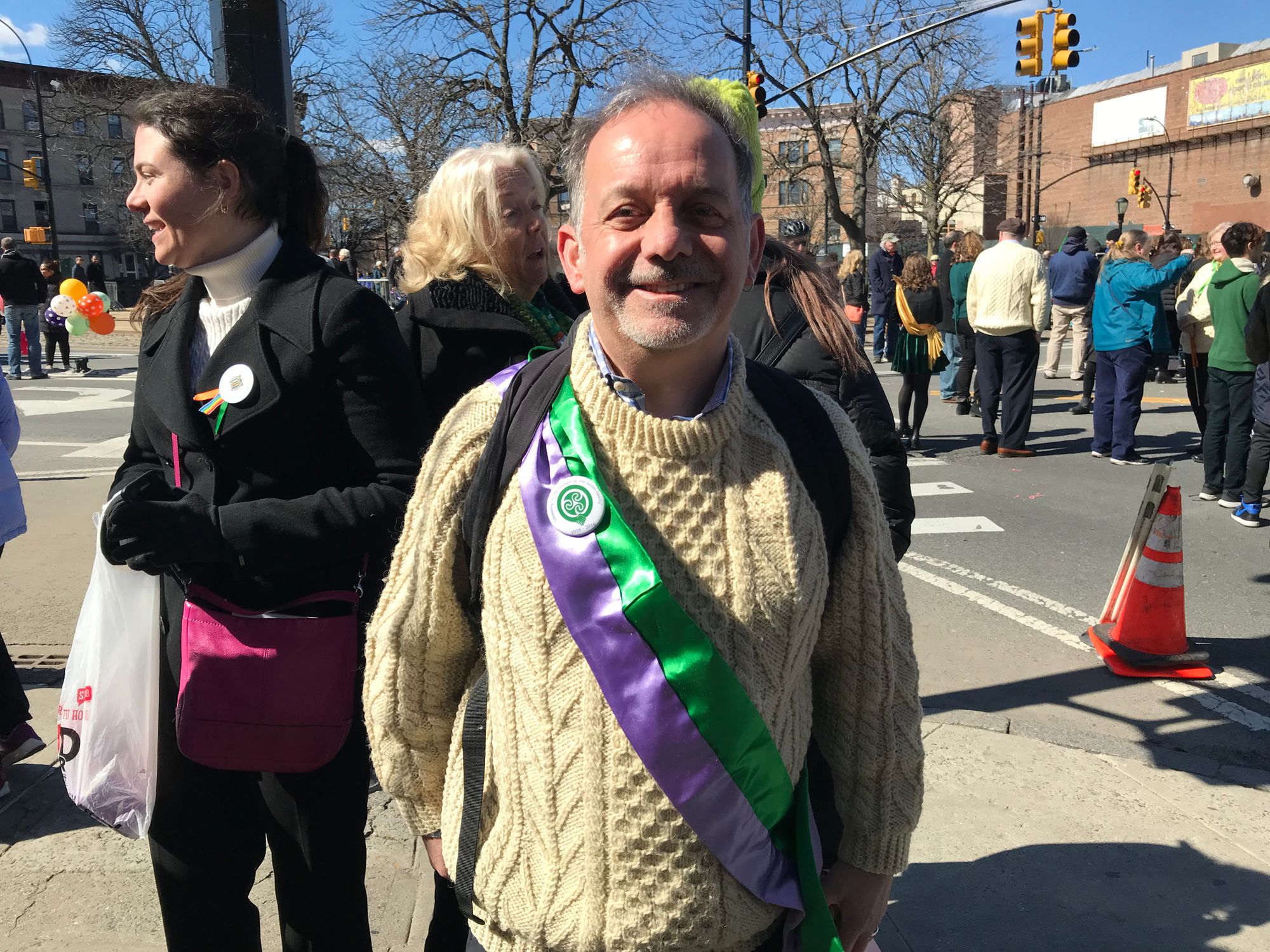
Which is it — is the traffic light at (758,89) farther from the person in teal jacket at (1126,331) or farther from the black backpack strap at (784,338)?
the black backpack strap at (784,338)

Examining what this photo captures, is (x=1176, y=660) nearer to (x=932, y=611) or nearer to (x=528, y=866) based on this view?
(x=932, y=611)

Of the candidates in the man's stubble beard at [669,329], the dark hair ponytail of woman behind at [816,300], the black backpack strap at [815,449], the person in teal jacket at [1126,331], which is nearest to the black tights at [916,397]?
the person in teal jacket at [1126,331]

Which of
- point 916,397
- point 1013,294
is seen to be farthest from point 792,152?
point 1013,294

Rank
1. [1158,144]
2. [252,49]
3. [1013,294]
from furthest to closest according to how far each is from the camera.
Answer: [1158,144] < [1013,294] < [252,49]

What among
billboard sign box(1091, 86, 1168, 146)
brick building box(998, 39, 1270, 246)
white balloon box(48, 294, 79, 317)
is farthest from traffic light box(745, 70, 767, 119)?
billboard sign box(1091, 86, 1168, 146)

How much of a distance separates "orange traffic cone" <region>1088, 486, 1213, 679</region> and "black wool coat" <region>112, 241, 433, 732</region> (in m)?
3.83

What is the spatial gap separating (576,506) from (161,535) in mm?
974

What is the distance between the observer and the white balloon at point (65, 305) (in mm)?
3703

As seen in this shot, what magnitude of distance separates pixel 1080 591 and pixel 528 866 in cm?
520

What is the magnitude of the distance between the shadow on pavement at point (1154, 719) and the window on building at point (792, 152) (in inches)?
1229

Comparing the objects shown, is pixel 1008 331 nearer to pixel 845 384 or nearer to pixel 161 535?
pixel 845 384

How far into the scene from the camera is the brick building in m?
50.7

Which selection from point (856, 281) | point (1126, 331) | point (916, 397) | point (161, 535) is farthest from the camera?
point (856, 281)

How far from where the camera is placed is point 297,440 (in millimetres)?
2105
